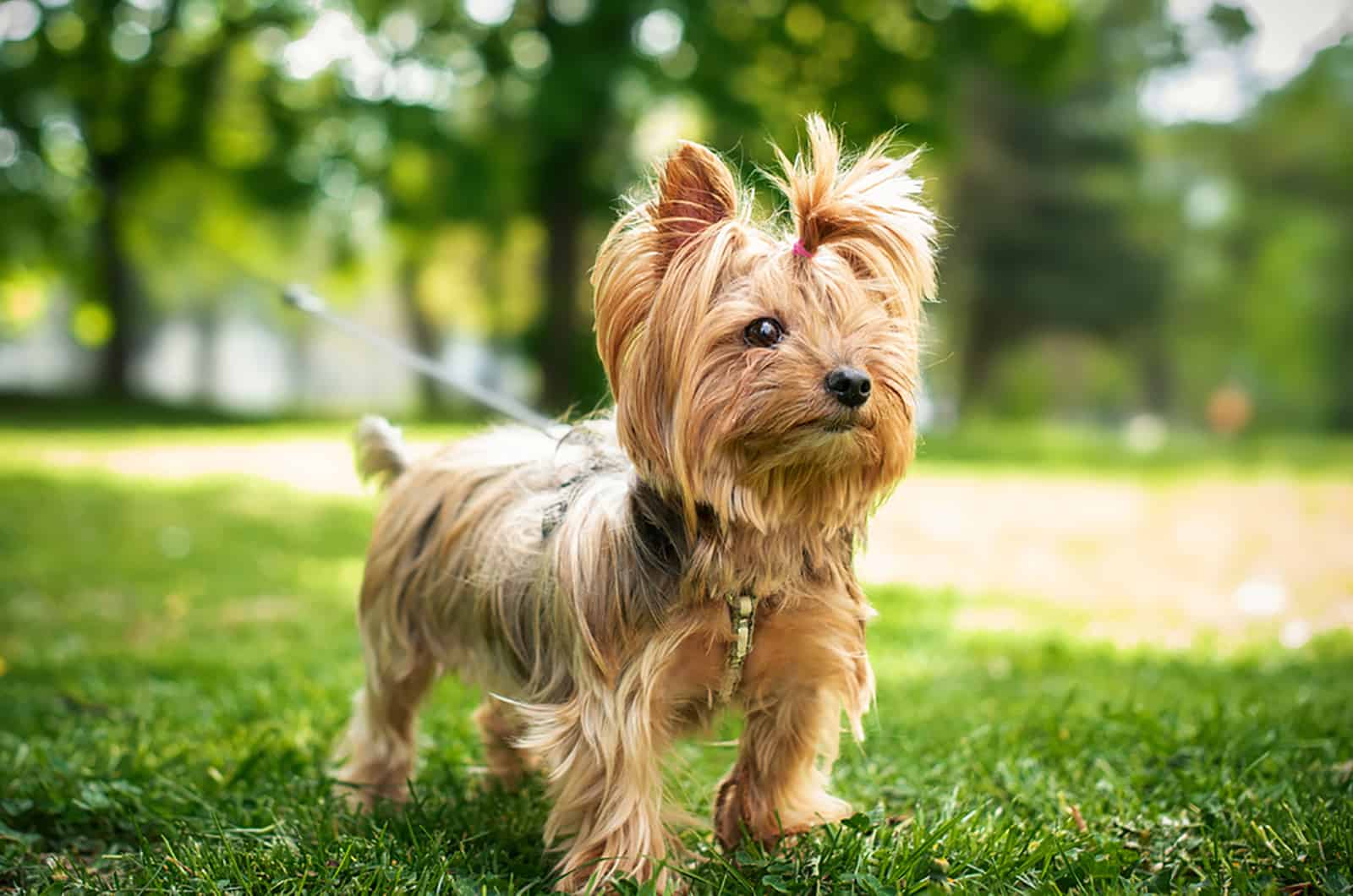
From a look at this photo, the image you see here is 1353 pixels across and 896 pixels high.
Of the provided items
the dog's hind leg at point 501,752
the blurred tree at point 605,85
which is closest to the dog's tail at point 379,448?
the dog's hind leg at point 501,752

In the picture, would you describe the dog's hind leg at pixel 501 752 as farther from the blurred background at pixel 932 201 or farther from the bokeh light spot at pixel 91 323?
the bokeh light spot at pixel 91 323

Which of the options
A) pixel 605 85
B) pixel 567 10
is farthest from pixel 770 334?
pixel 567 10

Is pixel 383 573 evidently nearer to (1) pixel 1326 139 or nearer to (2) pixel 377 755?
(2) pixel 377 755

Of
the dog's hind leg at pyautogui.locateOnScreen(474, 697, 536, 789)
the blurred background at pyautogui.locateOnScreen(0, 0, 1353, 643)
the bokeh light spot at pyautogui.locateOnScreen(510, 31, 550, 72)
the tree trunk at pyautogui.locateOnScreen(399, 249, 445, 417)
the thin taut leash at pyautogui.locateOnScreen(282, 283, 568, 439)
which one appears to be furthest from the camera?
the tree trunk at pyautogui.locateOnScreen(399, 249, 445, 417)

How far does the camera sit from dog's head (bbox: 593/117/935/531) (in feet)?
9.68

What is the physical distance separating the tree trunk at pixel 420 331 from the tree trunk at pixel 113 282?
24.3 ft

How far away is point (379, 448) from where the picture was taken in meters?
4.62

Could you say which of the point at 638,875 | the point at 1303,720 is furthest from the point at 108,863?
the point at 1303,720

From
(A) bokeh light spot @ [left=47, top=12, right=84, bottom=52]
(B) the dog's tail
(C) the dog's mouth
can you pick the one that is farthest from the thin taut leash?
(A) bokeh light spot @ [left=47, top=12, right=84, bottom=52]

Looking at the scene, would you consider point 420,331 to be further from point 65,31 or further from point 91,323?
point 65,31

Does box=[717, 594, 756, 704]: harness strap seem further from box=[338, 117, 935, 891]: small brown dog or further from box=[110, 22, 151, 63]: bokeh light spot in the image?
box=[110, 22, 151, 63]: bokeh light spot

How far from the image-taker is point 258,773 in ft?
14.1

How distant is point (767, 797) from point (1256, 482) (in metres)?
12.5

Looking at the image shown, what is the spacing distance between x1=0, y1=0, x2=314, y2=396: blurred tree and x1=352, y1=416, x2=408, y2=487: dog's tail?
20.3 meters
